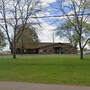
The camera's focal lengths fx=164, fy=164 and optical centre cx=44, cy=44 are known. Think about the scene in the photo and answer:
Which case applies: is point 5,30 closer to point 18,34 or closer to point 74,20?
point 18,34

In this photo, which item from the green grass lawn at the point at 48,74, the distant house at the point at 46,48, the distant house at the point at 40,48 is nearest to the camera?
the green grass lawn at the point at 48,74

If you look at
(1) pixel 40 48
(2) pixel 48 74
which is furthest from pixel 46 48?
(2) pixel 48 74

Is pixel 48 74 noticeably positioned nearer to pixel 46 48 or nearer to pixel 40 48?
pixel 40 48

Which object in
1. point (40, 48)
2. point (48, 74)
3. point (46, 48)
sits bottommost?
point (46, 48)

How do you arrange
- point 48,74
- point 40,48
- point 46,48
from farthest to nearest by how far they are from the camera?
point 46,48 < point 40,48 < point 48,74

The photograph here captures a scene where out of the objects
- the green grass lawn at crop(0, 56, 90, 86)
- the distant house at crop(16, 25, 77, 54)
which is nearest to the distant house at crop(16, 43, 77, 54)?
the distant house at crop(16, 25, 77, 54)

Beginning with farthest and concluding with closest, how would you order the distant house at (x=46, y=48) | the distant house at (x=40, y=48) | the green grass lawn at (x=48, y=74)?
the distant house at (x=46, y=48)
the distant house at (x=40, y=48)
the green grass lawn at (x=48, y=74)

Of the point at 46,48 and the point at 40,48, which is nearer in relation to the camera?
the point at 40,48

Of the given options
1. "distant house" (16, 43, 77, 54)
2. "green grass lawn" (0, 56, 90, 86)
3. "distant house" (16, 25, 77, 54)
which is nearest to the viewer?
"green grass lawn" (0, 56, 90, 86)

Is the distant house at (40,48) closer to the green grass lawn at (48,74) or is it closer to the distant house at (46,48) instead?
the distant house at (46,48)

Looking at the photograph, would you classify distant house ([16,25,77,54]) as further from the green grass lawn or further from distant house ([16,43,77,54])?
the green grass lawn

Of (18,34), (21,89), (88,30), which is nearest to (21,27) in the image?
(18,34)

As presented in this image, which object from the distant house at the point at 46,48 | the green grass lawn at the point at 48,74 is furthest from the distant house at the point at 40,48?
the green grass lawn at the point at 48,74

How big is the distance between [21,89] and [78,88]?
2.59 metres
